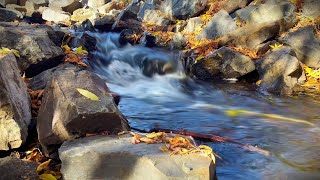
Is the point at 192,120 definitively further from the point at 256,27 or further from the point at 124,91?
the point at 256,27

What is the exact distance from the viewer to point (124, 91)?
7.43 meters

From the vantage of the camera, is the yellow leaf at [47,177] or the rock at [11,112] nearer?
the yellow leaf at [47,177]

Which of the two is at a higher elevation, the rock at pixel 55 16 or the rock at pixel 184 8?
the rock at pixel 184 8

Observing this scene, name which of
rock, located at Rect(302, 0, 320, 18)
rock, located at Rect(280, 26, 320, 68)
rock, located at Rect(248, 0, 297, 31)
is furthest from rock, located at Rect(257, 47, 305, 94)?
rock, located at Rect(302, 0, 320, 18)

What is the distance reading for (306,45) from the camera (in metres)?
8.28

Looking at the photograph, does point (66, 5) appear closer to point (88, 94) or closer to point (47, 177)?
point (88, 94)

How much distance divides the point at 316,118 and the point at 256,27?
4.35 metres

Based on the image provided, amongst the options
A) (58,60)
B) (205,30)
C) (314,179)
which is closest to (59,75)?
(58,60)

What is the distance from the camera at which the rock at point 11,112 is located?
10.8ft

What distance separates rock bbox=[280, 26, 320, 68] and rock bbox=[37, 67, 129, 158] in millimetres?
5966

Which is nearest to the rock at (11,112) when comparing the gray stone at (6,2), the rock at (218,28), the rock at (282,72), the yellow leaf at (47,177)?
the yellow leaf at (47,177)

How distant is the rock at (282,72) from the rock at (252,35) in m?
1.33

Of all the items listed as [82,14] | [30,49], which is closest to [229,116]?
[30,49]

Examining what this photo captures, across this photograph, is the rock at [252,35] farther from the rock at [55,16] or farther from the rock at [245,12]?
the rock at [55,16]
